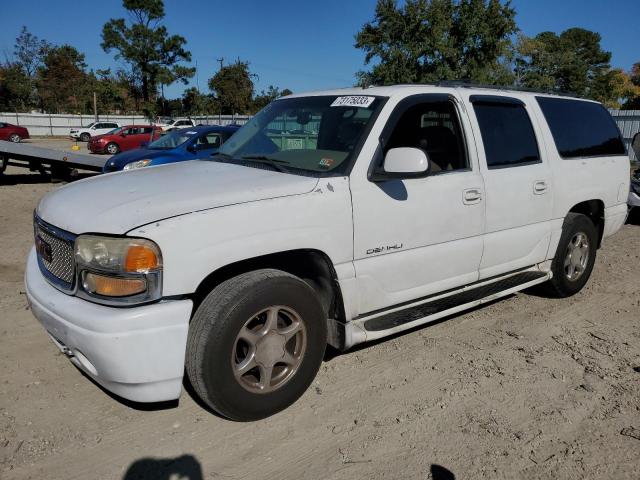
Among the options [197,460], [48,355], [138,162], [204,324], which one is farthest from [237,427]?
[138,162]

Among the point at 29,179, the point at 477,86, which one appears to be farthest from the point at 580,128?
the point at 29,179

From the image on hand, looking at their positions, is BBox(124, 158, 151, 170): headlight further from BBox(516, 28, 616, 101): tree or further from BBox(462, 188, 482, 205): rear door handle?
BBox(516, 28, 616, 101): tree

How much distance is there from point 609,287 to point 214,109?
59307 millimetres

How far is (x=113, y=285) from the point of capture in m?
2.57

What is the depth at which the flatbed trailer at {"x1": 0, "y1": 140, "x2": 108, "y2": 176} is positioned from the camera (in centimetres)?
1183

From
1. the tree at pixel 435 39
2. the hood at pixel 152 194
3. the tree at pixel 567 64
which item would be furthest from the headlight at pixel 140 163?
the tree at pixel 435 39

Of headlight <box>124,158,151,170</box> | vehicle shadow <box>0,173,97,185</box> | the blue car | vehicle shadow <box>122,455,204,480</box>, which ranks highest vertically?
the blue car

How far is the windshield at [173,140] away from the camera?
1198 cm

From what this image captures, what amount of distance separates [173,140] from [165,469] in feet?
34.6

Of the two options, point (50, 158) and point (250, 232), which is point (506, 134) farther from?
point (50, 158)

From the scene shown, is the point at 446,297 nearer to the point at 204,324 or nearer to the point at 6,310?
the point at 204,324

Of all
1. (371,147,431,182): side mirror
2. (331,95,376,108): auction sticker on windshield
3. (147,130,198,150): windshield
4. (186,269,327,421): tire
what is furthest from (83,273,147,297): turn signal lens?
(147,130,198,150): windshield

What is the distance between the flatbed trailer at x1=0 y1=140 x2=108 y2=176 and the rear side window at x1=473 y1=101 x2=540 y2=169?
10809 millimetres

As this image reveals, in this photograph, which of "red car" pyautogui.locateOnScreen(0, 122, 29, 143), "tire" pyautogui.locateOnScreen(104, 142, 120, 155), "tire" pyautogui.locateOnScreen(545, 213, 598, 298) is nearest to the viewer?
"tire" pyautogui.locateOnScreen(545, 213, 598, 298)
